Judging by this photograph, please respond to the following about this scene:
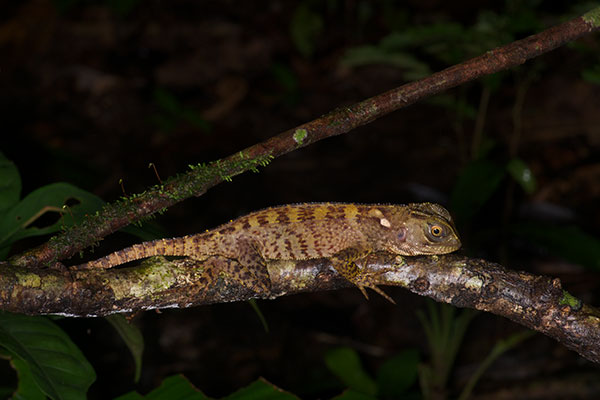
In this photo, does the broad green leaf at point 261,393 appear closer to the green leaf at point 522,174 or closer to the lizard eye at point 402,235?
the lizard eye at point 402,235

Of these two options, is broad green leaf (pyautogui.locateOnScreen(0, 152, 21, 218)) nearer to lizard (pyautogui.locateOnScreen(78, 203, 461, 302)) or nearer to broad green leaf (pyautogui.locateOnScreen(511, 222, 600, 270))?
lizard (pyautogui.locateOnScreen(78, 203, 461, 302))

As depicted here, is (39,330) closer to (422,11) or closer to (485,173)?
(485,173)

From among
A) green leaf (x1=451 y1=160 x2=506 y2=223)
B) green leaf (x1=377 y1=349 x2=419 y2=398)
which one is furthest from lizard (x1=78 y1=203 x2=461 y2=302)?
green leaf (x1=377 y1=349 x2=419 y2=398)

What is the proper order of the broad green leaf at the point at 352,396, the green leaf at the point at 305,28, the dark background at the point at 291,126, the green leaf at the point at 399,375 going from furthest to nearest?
the green leaf at the point at 305,28, the dark background at the point at 291,126, the green leaf at the point at 399,375, the broad green leaf at the point at 352,396

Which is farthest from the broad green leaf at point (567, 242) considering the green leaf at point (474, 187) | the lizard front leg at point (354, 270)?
the lizard front leg at point (354, 270)

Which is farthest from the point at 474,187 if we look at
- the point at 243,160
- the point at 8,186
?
the point at 8,186

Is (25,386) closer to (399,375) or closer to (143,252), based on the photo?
(143,252)
